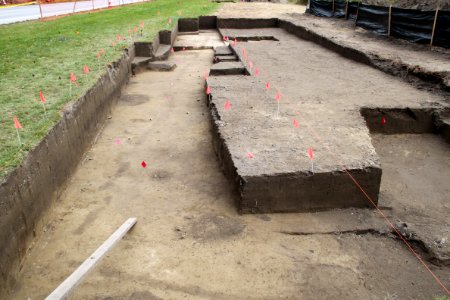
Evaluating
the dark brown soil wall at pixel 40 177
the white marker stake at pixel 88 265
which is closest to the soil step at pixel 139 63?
the dark brown soil wall at pixel 40 177

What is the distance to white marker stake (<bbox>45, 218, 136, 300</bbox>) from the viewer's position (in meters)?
2.76

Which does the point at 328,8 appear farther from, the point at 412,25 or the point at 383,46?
the point at 383,46

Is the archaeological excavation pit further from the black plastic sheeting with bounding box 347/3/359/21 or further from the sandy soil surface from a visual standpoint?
the black plastic sheeting with bounding box 347/3/359/21

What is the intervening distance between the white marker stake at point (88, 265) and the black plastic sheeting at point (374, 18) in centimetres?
969

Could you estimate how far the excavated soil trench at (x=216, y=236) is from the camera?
3.15 m

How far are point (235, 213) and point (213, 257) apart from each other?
0.71 metres

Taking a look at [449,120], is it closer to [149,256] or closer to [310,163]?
[310,163]

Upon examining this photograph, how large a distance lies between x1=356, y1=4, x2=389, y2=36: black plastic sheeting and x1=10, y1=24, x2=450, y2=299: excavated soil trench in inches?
251

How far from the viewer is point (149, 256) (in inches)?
136

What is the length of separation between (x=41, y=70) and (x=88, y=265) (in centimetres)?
480

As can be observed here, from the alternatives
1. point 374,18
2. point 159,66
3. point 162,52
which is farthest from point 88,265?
point 374,18

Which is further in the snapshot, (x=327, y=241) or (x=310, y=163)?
(x=310, y=163)

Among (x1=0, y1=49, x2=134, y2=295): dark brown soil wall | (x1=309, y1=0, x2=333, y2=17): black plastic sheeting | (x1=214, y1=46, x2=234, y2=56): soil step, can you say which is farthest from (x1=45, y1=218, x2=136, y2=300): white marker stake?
(x1=309, y1=0, x2=333, y2=17): black plastic sheeting

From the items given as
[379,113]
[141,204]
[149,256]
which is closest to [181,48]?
[379,113]
